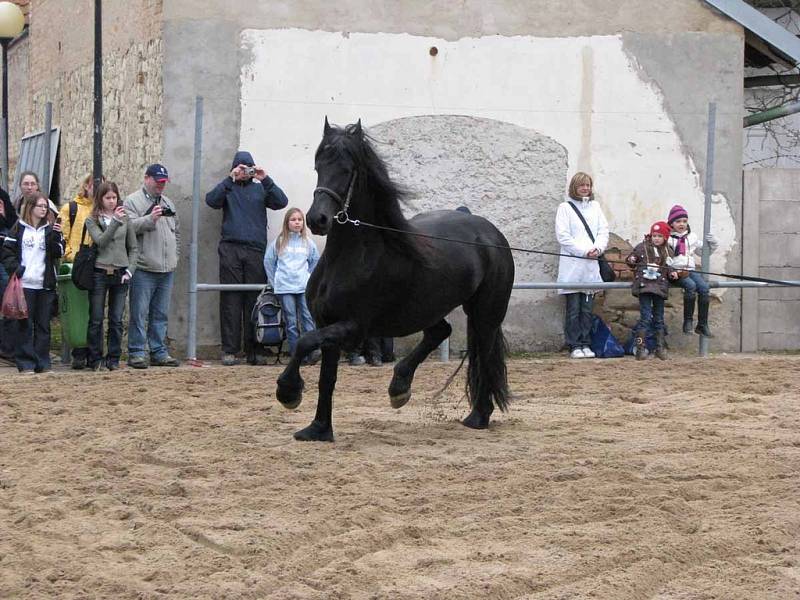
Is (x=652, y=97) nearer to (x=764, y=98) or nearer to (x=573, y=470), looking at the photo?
(x=764, y=98)

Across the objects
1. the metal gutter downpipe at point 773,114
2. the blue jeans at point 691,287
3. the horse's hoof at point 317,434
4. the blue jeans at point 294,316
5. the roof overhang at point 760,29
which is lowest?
the horse's hoof at point 317,434

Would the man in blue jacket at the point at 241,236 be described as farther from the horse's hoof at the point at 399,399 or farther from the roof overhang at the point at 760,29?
the roof overhang at the point at 760,29

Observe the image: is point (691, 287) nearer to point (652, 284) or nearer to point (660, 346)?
point (652, 284)

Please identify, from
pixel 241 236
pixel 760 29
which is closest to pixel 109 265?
pixel 241 236

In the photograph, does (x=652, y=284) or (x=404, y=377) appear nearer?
(x=404, y=377)

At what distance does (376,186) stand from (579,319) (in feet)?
19.2

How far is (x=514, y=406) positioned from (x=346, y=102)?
4.77 meters

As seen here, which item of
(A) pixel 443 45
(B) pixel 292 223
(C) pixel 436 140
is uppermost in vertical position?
(A) pixel 443 45

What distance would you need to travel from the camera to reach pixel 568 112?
13016mm

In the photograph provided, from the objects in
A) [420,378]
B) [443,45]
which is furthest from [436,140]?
[420,378]

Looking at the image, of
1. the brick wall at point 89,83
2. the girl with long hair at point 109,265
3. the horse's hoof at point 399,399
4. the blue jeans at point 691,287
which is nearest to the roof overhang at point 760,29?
the blue jeans at point 691,287

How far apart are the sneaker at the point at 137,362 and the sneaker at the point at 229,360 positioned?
2.71ft

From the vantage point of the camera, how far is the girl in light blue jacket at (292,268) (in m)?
11.5

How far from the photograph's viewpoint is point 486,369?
26.6 ft
